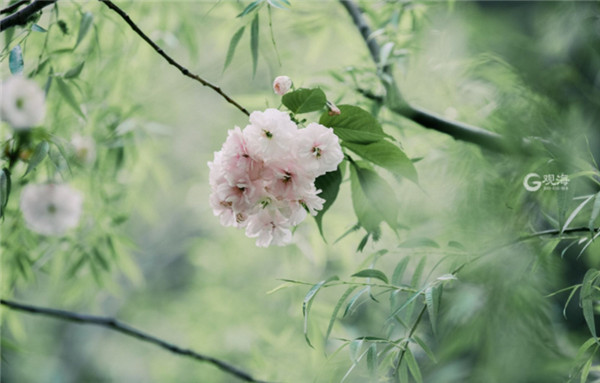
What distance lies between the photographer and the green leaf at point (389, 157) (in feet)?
1.82

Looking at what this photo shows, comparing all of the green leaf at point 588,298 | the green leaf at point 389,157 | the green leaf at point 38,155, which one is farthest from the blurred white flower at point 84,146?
the green leaf at point 588,298

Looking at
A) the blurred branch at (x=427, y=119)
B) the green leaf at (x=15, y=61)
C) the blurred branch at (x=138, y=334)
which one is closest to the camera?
the green leaf at (x=15, y=61)

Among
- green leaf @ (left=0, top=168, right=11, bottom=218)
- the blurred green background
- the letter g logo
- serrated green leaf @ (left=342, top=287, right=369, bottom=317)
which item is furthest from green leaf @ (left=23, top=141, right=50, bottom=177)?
the letter g logo

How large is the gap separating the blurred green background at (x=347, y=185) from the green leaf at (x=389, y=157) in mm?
82

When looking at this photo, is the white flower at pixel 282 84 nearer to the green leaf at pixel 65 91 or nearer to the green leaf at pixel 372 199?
the green leaf at pixel 372 199

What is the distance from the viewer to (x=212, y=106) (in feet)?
9.27

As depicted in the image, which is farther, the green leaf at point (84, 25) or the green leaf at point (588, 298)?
the green leaf at point (84, 25)

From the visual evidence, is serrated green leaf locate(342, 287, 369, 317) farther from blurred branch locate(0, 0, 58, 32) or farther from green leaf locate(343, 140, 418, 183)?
blurred branch locate(0, 0, 58, 32)

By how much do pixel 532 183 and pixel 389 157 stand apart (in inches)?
6.4

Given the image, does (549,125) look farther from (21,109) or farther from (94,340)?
(94,340)

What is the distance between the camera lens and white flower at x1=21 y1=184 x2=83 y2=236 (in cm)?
103

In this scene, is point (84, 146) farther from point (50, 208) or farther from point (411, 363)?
point (411, 363)

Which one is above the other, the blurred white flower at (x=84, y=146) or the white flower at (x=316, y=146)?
the white flower at (x=316, y=146)

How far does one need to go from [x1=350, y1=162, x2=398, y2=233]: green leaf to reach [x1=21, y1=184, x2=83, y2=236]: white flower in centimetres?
70
